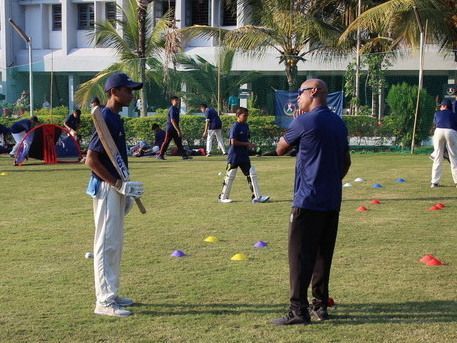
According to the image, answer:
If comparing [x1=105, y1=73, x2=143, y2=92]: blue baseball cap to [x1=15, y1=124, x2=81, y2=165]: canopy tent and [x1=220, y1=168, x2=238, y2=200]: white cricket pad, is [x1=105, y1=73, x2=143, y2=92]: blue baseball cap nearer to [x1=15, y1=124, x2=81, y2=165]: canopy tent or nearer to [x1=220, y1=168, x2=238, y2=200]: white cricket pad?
[x1=220, y1=168, x2=238, y2=200]: white cricket pad

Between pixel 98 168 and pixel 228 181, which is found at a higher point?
pixel 98 168

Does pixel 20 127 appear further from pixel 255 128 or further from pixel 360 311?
pixel 360 311

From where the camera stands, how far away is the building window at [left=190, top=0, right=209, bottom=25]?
41.9 m

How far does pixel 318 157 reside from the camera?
5.79 m

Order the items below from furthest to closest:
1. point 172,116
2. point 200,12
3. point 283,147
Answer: point 200,12 → point 172,116 → point 283,147

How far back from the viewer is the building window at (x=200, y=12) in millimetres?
41906

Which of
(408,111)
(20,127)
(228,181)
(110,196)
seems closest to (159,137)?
(20,127)

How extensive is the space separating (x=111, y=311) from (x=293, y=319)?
153 cm

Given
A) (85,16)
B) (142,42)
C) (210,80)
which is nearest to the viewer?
(210,80)

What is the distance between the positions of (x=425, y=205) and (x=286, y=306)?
659 cm

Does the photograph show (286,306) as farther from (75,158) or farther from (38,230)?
(75,158)

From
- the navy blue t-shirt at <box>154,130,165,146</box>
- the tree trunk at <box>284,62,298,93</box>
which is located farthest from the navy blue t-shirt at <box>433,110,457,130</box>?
the tree trunk at <box>284,62,298,93</box>

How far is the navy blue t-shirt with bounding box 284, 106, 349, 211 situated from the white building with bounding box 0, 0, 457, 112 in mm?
31058

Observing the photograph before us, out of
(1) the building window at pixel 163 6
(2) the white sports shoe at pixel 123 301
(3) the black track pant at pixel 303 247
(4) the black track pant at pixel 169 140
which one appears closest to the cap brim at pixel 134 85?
(3) the black track pant at pixel 303 247
